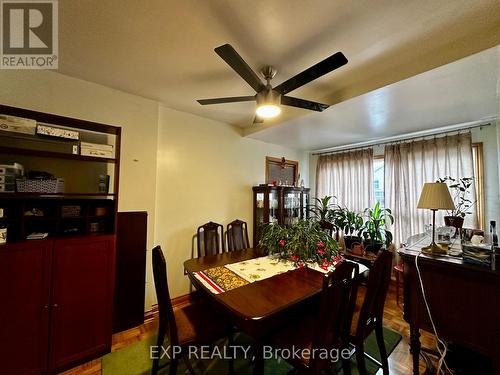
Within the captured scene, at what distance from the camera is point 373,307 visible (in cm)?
161

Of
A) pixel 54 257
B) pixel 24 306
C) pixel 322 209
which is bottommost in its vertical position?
pixel 24 306

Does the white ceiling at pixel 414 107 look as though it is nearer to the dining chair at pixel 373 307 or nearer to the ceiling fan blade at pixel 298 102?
the ceiling fan blade at pixel 298 102

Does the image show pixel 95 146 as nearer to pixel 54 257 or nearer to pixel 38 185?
pixel 38 185

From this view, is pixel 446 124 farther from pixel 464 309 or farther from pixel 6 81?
pixel 6 81

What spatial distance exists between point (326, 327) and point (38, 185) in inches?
91.6

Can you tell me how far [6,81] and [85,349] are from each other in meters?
2.42

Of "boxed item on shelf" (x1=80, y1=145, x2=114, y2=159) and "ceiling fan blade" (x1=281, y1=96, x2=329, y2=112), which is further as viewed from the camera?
"boxed item on shelf" (x1=80, y1=145, x2=114, y2=159)

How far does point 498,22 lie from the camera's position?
133cm

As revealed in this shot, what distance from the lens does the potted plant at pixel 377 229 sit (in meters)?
3.38

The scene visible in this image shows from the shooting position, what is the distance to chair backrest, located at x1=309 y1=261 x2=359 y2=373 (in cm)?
114

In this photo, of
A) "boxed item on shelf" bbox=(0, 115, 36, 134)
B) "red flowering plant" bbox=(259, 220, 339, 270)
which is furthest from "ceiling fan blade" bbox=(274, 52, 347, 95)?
"boxed item on shelf" bbox=(0, 115, 36, 134)

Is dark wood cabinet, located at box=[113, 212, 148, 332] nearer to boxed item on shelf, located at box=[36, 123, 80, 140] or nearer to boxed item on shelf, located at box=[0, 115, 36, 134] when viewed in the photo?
boxed item on shelf, located at box=[36, 123, 80, 140]

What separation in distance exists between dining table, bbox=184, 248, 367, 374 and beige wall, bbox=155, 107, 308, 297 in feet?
2.88

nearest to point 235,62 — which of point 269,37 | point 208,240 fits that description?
point 269,37
